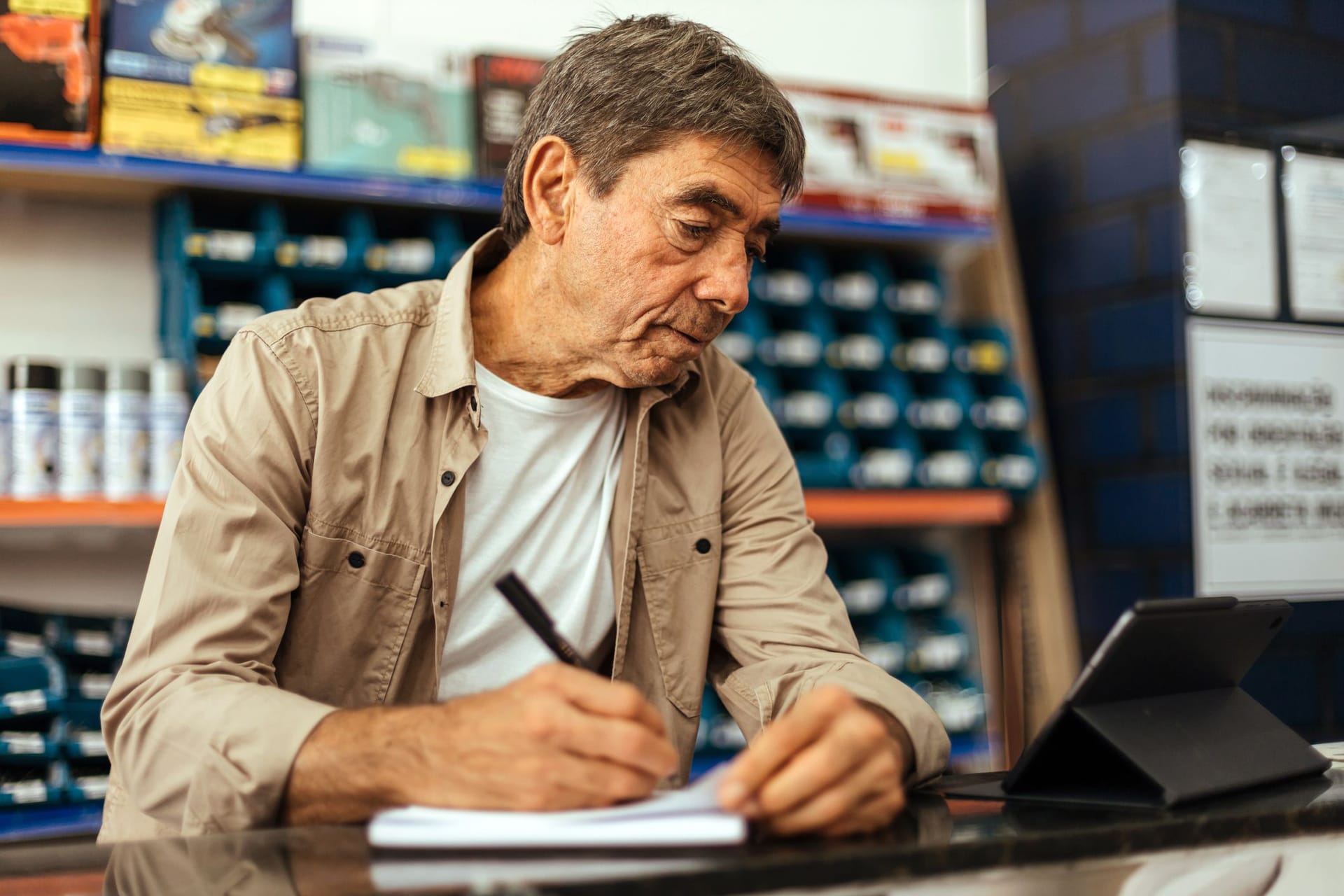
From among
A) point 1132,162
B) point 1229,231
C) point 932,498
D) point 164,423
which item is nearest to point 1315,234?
point 1229,231

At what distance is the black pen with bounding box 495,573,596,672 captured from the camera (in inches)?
33.6

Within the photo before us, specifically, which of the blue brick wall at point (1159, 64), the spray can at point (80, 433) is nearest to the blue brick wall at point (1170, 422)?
the blue brick wall at point (1159, 64)

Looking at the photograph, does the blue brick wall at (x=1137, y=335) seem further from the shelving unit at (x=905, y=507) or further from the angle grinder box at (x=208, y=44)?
the angle grinder box at (x=208, y=44)

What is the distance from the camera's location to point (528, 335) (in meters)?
1.51

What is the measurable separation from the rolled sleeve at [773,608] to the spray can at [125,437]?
4.00 feet

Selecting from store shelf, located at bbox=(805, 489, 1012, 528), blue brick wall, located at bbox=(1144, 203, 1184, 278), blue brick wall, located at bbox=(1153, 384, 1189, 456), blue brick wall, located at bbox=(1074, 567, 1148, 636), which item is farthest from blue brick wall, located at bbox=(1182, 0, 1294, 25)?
blue brick wall, located at bbox=(1074, 567, 1148, 636)

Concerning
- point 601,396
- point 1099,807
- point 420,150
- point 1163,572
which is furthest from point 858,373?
point 1099,807

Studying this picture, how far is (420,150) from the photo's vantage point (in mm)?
2479

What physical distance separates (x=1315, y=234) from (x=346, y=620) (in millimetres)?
2706

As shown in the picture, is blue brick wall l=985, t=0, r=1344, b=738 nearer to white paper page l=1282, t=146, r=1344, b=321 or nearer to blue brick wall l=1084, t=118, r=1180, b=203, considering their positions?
blue brick wall l=1084, t=118, r=1180, b=203

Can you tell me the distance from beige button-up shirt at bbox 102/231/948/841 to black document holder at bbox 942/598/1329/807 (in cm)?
14

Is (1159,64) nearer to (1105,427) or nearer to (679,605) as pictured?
(1105,427)

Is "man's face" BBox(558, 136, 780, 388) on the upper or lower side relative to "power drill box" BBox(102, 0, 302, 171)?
lower

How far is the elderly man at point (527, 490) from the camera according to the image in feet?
3.63
